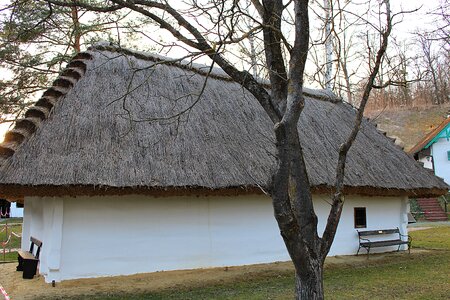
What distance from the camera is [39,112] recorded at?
828cm

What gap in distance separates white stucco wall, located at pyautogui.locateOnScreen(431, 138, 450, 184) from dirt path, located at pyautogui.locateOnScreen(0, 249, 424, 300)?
2293 centimetres

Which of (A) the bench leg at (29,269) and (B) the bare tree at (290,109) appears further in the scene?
(A) the bench leg at (29,269)

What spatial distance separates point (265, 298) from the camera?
661 centimetres

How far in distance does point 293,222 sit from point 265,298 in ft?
10.4

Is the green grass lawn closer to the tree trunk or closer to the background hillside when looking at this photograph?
the tree trunk

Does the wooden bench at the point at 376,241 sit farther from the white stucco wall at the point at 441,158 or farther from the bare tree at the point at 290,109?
the white stucco wall at the point at 441,158

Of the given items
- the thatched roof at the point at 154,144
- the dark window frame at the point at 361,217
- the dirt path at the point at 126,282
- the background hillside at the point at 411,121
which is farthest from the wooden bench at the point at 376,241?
the background hillside at the point at 411,121

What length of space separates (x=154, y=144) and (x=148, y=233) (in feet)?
6.08

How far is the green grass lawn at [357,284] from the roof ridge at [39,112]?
3053 mm

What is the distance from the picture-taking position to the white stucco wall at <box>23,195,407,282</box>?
7.88m

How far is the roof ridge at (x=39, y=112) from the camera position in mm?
7519

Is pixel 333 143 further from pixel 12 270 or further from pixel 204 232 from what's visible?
pixel 12 270

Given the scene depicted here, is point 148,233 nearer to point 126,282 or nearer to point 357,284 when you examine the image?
point 126,282

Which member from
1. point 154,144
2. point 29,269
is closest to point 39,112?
point 154,144
